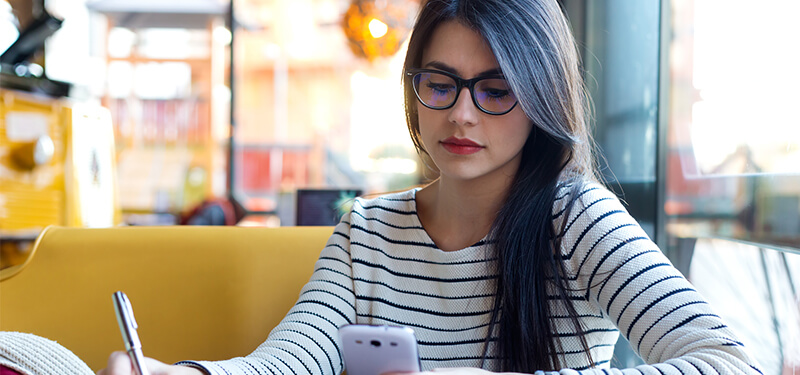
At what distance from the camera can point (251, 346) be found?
1316 millimetres

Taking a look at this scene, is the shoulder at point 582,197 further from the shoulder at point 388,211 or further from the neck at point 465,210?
the shoulder at point 388,211

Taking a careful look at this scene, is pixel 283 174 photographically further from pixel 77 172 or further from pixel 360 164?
pixel 77 172

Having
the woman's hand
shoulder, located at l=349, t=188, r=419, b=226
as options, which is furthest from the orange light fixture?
the woman's hand

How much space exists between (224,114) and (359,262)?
5246 mm

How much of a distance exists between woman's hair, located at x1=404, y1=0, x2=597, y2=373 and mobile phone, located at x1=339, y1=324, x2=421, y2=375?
34cm

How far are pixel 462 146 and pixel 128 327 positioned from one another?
1.77 feet

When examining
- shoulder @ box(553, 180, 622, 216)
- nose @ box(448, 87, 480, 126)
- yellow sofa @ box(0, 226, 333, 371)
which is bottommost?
yellow sofa @ box(0, 226, 333, 371)

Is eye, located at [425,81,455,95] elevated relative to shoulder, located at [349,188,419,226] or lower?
elevated

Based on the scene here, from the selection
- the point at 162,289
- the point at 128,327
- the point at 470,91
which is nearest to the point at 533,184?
the point at 470,91

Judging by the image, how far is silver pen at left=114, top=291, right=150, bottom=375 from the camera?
0.66 metres

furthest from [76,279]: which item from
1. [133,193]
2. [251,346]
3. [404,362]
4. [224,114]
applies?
[224,114]

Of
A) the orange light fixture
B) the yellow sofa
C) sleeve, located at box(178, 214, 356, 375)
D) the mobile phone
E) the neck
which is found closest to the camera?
the mobile phone

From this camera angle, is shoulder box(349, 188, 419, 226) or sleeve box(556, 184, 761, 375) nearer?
sleeve box(556, 184, 761, 375)

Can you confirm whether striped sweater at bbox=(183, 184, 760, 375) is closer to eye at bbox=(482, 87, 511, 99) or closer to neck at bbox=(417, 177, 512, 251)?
neck at bbox=(417, 177, 512, 251)
